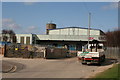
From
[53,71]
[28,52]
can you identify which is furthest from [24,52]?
[53,71]

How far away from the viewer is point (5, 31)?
93500mm

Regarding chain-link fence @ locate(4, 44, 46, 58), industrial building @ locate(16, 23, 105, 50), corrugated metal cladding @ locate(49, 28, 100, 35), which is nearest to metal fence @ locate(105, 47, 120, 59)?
chain-link fence @ locate(4, 44, 46, 58)

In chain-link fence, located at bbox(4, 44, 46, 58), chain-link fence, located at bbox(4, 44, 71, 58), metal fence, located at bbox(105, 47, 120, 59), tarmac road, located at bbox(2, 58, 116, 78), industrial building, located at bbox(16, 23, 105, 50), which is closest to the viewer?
tarmac road, located at bbox(2, 58, 116, 78)

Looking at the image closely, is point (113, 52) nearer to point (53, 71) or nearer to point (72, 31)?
point (53, 71)

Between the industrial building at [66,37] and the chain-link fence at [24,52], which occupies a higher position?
the industrial building at [66,37]

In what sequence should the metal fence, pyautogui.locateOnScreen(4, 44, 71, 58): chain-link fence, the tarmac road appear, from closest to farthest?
the tarmac road
pyautogui.locateOnScreen(4, 44, 71, 58): chain-link fence
the metal fence

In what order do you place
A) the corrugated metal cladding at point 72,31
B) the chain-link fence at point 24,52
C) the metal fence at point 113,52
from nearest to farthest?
1. the chain-link fence at point 24,52
2. the metal fence at point 113,52
3. the corrugated metal cladding at point 72,31

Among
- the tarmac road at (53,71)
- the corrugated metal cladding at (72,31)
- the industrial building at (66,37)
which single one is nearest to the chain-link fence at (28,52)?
the tarmac road at (53,71)

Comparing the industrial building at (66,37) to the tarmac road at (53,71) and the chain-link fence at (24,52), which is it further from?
the tarmac road at (53,71)

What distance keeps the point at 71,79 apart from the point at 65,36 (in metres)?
59.7

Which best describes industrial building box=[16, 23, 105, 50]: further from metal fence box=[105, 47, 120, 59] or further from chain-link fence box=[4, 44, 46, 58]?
chain-link fence box=[4, 44, 46, 58]

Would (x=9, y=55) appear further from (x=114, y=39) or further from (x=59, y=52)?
(x=114, y=39)

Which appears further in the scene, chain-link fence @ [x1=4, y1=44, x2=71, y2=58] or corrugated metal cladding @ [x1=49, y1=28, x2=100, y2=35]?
corrugated metal cladding @ [x1=49, y1=28, x2=100, y2=35]

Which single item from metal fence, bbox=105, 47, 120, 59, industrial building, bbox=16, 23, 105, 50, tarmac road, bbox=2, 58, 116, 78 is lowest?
tarmac road, bbox=2, 58, 116, 78
